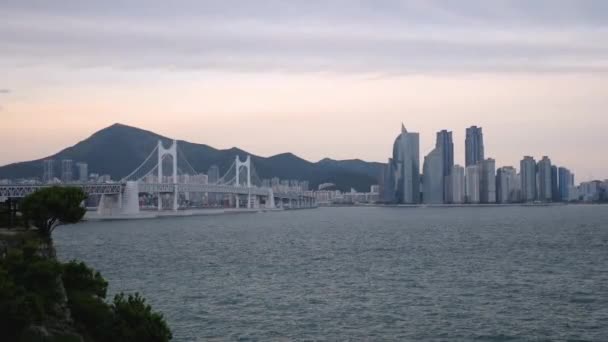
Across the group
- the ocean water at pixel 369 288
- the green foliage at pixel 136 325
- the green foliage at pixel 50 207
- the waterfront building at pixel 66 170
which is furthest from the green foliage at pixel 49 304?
the waterfront building at pixel 66 170

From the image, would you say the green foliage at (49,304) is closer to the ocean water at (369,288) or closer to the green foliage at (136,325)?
the green foliage at (136,325)

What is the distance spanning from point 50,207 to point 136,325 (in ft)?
13.7

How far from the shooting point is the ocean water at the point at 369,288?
653 inches

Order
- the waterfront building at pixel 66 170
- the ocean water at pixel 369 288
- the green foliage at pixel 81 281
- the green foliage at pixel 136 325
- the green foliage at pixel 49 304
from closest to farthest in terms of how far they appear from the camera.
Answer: the green foliage at pixel 49 304, the green foliage at pixel 136 325, the green foliage at pixel 81 281, the ocean water at pixel 369 288, the waterfront building at pixel 66 170

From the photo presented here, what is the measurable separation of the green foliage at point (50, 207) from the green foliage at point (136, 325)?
3395 millimetres

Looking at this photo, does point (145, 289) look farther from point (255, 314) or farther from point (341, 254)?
point (341, 254)

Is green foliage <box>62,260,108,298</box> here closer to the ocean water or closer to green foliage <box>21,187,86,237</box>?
green foliage <box>21,187,86,237</box>

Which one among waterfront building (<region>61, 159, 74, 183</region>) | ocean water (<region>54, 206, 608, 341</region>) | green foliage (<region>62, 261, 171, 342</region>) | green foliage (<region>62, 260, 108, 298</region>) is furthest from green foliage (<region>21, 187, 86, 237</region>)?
waterfront building (<region>61, 159, 74, 183</region>)

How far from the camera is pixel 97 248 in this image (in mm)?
37594

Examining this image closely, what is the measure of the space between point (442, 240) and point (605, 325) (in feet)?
87.9

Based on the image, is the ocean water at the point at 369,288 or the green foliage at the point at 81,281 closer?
the green foliage at the point at 81,281

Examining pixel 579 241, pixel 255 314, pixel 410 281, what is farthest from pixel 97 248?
pixel 579 241

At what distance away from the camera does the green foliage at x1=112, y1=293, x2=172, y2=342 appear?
499 inches

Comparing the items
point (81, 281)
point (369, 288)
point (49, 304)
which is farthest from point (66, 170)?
point (49, 304)
